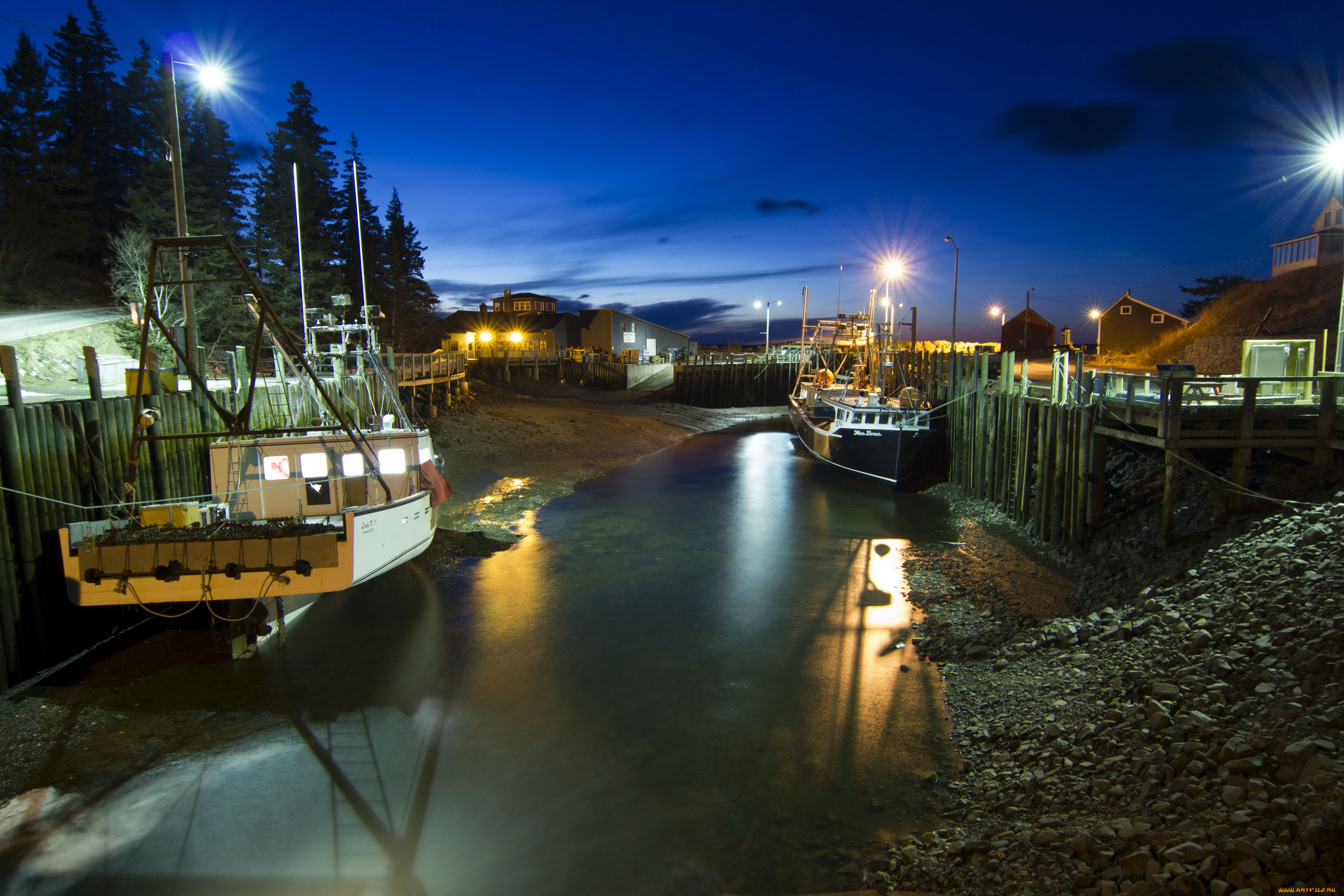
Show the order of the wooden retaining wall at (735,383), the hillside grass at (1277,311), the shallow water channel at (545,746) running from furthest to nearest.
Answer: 1. the wooden retaining wall at (735,383)
2. the hillside grass at (1277,311)
3. the shallow water channel at (545,746)

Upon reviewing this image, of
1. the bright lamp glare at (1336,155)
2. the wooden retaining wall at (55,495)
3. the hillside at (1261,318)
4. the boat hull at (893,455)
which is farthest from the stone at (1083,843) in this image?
the hillside at (1261,318)

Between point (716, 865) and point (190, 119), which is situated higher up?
point (190, 119)

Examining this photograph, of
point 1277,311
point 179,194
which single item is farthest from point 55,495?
point 1277,311

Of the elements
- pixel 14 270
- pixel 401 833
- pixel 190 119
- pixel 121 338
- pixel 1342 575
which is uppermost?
pixel 190 119

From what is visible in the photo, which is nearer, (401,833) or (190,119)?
(401,833)

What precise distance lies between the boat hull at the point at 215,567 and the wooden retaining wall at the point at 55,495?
72 centimetres

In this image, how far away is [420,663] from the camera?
10164 mm

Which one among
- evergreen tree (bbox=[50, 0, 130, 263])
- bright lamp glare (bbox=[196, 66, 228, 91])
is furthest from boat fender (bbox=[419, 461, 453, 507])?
evergreen tree (bbox=[50, 0, 130, 263])

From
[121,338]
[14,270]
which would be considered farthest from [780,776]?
[14,270]

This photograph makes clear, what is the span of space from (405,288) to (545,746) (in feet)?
168

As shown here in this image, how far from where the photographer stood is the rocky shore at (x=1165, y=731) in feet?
14.1

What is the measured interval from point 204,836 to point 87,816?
130 centimetres

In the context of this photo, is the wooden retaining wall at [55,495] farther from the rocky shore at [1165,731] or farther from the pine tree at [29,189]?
the pine tree at [29,189]

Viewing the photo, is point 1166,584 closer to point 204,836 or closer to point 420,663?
point 420,663
